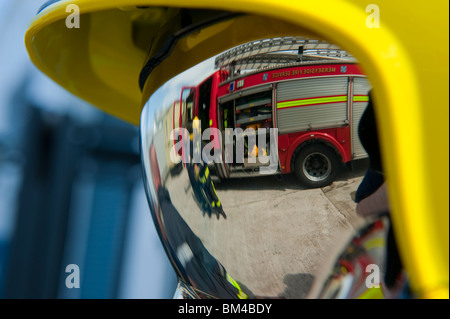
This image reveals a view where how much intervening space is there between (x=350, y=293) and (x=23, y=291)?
3.71ft

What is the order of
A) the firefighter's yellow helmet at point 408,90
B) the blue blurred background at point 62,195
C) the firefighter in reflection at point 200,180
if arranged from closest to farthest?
the firefighter's yellow helmet at point 408,90 < the firefighter in reflection at point 200,180 < the blue blurred background at point 62,195

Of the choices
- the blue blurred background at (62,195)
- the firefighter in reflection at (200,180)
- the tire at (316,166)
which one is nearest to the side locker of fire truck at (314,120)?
the tire at (316,166)

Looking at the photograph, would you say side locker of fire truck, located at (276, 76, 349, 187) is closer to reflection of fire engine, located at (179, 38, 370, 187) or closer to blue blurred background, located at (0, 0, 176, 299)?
reflection of fire engine, located at (179, 38, 370, 187)

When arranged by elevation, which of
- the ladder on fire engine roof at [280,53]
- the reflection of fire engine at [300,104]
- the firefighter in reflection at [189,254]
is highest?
the ladder on fire engine roof at [280,53]

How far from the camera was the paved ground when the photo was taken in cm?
43

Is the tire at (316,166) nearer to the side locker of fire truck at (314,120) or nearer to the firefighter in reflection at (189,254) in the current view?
the side locker of fire truck at (314,120)

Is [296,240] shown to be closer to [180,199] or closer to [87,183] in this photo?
[180,199]

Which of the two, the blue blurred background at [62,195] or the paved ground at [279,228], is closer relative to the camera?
the paved ground at [279,228]

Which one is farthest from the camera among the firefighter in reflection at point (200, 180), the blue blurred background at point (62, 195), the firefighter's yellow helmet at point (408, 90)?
the blue blurred background at point (62, 195)

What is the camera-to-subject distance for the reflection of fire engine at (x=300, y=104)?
41 centimetres

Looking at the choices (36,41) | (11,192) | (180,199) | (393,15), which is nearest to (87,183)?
(11,192)

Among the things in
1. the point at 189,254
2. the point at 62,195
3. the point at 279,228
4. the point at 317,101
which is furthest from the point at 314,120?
the point at 62,195

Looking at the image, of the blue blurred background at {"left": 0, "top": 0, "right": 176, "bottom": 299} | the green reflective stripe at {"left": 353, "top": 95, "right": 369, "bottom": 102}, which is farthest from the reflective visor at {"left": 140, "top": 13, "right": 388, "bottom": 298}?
the blue blurred background at {"left": 0, "top": 0, "right": 176, "bottom": 299}
